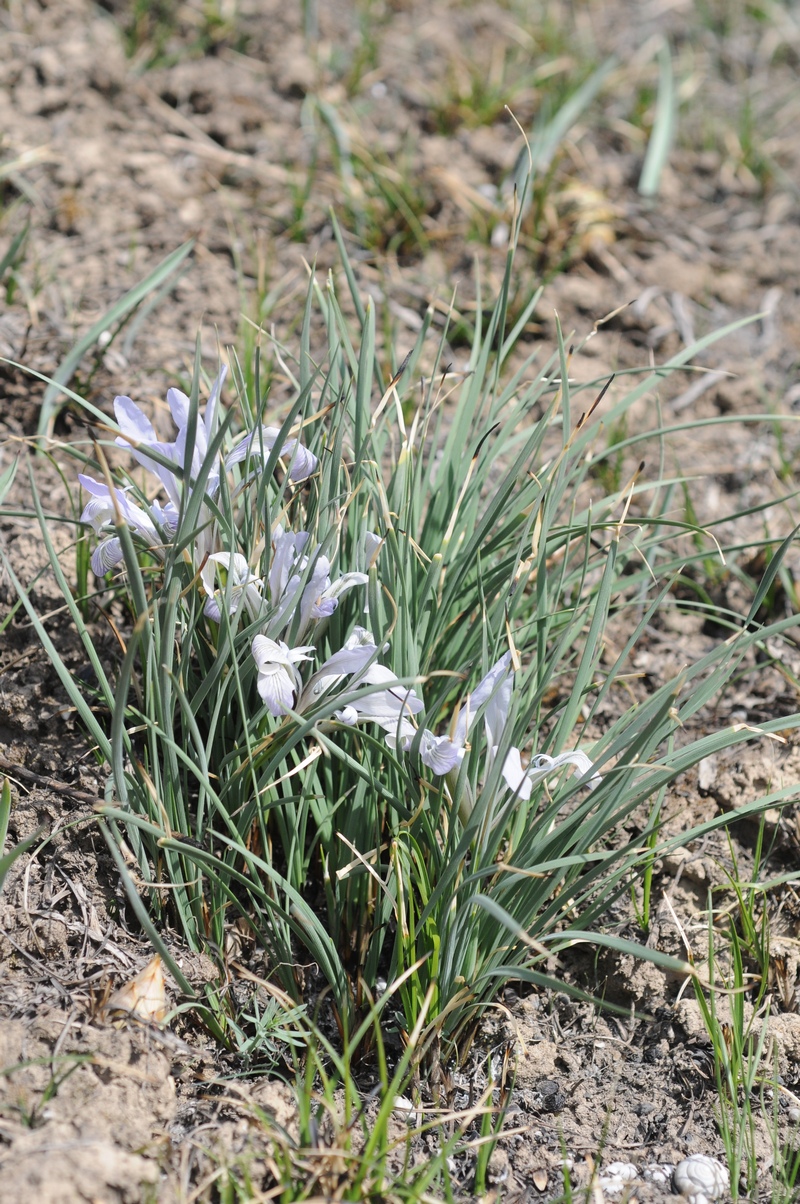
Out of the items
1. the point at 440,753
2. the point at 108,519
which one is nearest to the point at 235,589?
the point at 108,519

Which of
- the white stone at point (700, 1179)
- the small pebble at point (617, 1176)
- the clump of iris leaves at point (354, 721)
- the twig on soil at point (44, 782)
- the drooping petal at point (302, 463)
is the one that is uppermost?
the drooping petal at point (302, 463)

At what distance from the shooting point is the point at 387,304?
2561 millimetres

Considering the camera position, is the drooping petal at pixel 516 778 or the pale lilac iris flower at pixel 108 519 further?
the pale lilac iris flower at pixel 108 519

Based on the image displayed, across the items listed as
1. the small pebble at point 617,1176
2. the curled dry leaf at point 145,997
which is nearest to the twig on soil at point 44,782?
the curled dry leaf at point 145,997

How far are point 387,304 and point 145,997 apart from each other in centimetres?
178

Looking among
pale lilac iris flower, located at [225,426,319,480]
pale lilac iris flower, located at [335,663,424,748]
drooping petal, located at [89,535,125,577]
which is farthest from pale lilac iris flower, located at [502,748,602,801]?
drooping petal, located at [89,535,125,577]

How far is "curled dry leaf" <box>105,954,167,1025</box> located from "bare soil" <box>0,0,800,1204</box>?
0.10ft

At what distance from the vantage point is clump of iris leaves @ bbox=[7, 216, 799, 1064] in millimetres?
1402

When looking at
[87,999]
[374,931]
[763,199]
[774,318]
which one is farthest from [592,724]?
[763,199]

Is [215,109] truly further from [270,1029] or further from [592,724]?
[270,1029]

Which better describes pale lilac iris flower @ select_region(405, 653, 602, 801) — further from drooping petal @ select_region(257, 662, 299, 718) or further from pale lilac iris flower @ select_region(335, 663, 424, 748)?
drooping petal @ select_region(257, 662, 299, 718)

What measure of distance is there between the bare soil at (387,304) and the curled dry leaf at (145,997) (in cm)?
3

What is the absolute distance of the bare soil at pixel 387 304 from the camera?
1457 millimetres

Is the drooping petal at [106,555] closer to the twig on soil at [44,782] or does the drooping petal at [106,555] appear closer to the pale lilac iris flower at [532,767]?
the twig on soil at [44,782]
